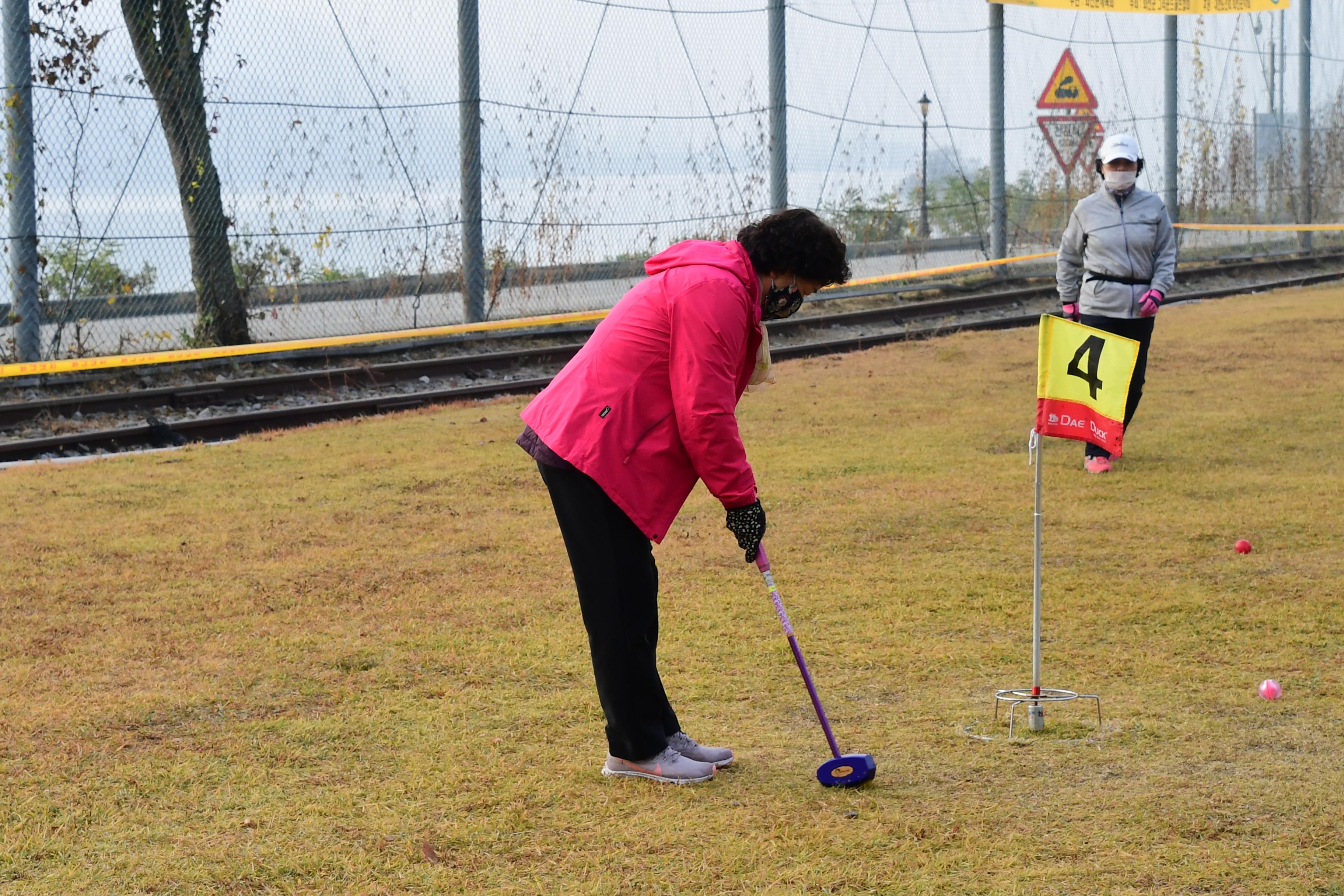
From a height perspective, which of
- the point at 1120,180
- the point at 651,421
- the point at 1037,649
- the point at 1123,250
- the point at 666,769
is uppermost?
the point at 1120,180

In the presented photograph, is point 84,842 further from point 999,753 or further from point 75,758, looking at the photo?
point 999,753

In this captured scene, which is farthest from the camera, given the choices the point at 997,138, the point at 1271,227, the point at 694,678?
the point at 1271,227

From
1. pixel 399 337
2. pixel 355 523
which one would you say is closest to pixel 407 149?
pixel 399 337

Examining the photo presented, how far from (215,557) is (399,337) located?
7.12 m

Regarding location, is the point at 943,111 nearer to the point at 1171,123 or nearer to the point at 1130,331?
the point at 1171,123

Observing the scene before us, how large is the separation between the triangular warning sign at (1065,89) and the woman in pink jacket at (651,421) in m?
20.1

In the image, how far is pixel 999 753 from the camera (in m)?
4.21

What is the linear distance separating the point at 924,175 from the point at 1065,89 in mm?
3682

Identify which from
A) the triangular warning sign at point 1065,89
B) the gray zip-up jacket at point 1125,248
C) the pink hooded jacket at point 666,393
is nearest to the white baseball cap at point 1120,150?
the gray zip-up jacket at point 1125,248

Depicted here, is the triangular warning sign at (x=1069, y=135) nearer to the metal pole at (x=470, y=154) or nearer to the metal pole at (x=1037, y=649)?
the metal pole at (x=470, y=154)

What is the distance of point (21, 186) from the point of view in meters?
12.0

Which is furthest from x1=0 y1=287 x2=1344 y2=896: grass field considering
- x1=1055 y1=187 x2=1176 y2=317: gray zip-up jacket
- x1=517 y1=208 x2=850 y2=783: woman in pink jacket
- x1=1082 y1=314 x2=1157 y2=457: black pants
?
x1=1055 y1=187 x2=1176 y2=317: gray zip-up jacket

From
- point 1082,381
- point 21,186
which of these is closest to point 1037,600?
point 1082,381

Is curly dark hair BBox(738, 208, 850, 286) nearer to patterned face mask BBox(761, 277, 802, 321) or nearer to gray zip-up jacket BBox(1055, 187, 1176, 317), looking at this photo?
patterned face mask BBox(761, 277, 802, 321)
